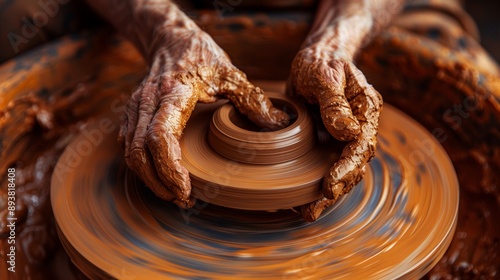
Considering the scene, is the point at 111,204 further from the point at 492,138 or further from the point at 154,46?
the point at 492,138

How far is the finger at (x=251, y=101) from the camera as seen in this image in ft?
4.98

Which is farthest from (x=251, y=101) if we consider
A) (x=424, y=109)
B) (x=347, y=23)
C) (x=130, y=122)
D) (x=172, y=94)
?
(x=424, y=109)

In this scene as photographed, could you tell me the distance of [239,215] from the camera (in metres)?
1.42

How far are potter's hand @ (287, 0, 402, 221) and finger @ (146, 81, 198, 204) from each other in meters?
Result: 0.32

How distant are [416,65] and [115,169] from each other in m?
1.15

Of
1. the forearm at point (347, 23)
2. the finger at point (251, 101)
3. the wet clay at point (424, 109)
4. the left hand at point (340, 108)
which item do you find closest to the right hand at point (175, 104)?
the finger at point (251, 101)

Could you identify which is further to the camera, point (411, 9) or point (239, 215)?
point (411, 9)

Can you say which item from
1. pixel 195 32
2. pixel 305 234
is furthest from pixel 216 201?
pixel 195 32

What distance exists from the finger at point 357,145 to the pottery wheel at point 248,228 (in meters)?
0.06

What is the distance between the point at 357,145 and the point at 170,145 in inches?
18.0

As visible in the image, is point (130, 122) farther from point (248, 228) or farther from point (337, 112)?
point (337, 112)

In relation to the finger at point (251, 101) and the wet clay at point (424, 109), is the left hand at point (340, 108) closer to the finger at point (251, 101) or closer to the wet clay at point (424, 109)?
the finger at point (251, 101)

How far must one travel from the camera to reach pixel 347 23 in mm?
1819

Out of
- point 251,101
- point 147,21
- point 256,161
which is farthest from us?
point 147,21
